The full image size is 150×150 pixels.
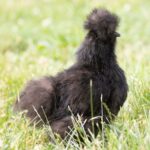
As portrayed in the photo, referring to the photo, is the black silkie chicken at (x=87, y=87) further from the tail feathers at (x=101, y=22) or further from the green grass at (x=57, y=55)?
the green grass at (x=57, y=55)

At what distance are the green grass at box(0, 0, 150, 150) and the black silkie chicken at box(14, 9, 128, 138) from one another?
141 mm

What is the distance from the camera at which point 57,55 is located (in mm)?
9078

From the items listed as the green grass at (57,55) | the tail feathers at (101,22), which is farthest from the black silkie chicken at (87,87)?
the green grass at (57,55)

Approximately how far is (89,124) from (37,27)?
6.63 m

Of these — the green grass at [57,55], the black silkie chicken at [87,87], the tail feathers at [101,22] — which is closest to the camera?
the green grass at [57,55]

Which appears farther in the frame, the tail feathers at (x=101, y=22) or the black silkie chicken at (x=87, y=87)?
the tail feathers at (x=101, y=22)

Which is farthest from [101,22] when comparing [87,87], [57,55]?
[57,55]

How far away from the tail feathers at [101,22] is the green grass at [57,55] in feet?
1.37

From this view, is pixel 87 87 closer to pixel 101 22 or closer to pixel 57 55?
pixel 101 22

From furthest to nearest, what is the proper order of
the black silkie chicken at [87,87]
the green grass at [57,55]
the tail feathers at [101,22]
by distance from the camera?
the tail feathers at [101,22] < the black silkie chicken at [87,87] < the green grass at [57,55]

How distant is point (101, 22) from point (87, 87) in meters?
0.55

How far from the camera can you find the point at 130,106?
17.6ft

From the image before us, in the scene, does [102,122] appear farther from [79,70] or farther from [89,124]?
[79,70]

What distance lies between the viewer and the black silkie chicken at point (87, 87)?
15.7ft
